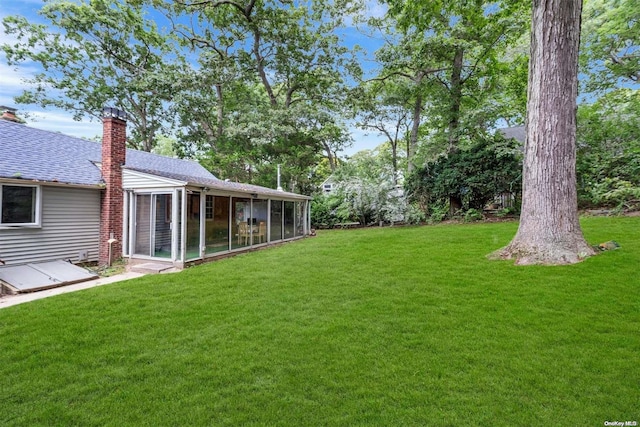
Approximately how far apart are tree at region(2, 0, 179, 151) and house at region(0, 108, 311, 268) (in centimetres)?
1120

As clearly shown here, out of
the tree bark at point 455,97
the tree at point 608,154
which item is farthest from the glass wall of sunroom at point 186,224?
the tree at point 608,154

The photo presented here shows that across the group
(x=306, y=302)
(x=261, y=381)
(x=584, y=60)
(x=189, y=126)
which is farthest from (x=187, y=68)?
(x=584, y=60)

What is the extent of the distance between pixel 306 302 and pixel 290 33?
1896 centimetres

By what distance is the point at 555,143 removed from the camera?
5.86m

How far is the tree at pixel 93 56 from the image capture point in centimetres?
1717

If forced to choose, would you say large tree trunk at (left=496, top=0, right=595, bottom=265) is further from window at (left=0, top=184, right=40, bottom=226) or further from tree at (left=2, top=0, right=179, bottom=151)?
tree at (left=2, top=0, right=179, bottom=151)

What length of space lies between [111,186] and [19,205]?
194 centimetres

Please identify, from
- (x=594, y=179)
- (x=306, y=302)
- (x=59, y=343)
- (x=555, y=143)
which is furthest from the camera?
(x=594, y=179)

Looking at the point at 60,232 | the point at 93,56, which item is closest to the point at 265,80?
the point at 93,56

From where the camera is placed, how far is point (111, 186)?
28.4 ft

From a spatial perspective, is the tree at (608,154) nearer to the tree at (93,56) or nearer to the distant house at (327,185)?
the distant house at (327,185)

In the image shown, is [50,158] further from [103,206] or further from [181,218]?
[181,218]

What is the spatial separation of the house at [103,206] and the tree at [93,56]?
36.7 feet

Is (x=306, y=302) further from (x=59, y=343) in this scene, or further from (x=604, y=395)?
(x=604, y=395)
